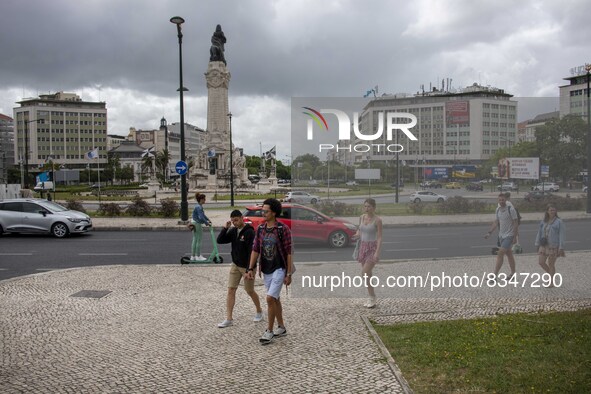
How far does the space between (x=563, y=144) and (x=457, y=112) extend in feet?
6.67

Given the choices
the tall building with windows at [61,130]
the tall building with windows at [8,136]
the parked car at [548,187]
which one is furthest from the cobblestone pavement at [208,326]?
the tall building with windows at [8,136]

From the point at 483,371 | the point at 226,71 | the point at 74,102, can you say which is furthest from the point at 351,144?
the point at 74,102

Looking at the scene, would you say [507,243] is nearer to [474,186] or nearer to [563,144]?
[474,186]

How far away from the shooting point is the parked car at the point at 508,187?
29.9 feet

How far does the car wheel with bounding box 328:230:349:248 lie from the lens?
44.3 ft

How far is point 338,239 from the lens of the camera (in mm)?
13734

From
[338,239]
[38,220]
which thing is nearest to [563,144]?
[338,239]

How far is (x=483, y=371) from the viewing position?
521cm

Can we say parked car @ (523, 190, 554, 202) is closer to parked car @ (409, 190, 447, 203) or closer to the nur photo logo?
parked car @ (409, 190, 447, 203)

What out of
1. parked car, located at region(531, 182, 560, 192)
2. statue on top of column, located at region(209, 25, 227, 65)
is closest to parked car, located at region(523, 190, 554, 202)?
parked car, located at region(531, 182, 560, 192)

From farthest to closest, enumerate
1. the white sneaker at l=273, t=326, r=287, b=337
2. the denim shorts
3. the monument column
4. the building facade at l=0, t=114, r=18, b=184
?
the building facade at l=0, t=114, r=18, b=184 → the monument column → the denim shorts → the white sneaker at l=273, t=326, r=287, b=337

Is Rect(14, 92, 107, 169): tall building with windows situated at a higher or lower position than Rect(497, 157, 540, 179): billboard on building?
higher

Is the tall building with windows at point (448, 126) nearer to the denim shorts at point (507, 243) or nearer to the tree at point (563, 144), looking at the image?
the tree at point (563, 144)

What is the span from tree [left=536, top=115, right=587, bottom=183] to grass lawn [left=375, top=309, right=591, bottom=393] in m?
3.02
